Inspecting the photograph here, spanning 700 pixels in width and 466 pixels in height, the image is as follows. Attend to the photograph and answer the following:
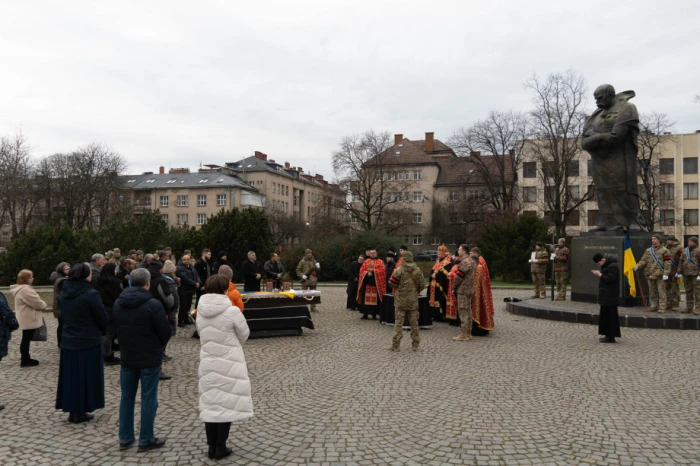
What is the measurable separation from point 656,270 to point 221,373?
11658 mm

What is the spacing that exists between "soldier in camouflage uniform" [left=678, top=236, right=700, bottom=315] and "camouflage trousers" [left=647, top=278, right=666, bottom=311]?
483 millimetres

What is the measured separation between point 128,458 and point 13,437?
1.45 meters

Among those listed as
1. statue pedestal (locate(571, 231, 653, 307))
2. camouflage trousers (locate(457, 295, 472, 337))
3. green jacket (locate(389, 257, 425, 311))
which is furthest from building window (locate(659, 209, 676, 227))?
green jacket (locate(389, 257, 425, 311))

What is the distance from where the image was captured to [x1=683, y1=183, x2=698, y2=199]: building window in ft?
196

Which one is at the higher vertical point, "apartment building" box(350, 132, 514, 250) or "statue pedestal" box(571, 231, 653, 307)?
"apartment building" box(350, 132, 514, 250)

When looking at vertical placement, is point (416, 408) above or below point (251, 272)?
below

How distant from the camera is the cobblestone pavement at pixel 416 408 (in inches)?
185

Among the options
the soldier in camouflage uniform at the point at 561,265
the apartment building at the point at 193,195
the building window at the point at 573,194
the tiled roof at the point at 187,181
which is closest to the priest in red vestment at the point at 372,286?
the soldier in camouflage uniform at the point at 561,265

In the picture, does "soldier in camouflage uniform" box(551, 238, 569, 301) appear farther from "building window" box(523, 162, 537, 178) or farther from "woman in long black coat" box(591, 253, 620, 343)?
"building window" box(523, 162, 537, 178)

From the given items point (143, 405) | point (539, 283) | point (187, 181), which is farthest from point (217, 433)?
point (187, 181)

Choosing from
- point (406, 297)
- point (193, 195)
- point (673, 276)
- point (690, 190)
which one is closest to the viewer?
point (406, 297)

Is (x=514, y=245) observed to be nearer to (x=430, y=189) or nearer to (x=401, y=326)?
(x=401, y=326)

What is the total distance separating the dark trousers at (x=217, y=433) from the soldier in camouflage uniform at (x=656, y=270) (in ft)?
38.0

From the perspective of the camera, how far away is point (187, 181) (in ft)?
274
